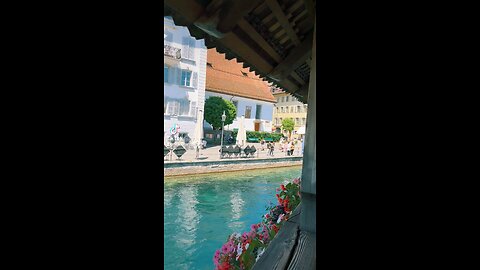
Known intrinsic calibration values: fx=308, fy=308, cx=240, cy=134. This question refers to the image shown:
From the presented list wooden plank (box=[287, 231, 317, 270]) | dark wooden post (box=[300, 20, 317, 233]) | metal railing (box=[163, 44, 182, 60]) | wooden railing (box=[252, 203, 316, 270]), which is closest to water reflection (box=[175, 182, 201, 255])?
dark wooden post (box=[300, 20, 317, 233])

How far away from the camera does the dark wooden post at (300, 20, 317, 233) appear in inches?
75.0

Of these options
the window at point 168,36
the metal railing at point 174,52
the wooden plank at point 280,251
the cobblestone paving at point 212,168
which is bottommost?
the cobblestone paving at point 212,168

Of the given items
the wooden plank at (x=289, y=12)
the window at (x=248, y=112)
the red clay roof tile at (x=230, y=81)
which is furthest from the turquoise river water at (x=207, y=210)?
the window at (x=248, y=112)

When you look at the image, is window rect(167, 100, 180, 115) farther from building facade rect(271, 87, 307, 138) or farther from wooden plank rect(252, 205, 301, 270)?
building facade rect(271, 87, 307, 138)

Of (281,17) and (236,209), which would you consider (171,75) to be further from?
(281,17)

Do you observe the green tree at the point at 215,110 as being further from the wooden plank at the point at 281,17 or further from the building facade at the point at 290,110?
the wooden plank at the point at 281,17

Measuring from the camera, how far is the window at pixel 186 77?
20906 mm

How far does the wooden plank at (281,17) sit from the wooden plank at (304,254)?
112cm

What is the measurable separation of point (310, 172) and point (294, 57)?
2.71ft
